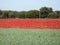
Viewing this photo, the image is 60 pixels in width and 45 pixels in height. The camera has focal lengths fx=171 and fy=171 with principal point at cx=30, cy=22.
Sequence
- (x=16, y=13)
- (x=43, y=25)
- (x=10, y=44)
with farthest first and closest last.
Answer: (x=16, y=13)
(x=43, y=25)
(x=10, y=44)

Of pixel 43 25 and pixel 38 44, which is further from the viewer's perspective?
pixel 43 25

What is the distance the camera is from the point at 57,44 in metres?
8.30

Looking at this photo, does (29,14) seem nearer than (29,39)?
No

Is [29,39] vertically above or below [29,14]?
below

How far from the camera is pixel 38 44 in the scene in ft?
26.7

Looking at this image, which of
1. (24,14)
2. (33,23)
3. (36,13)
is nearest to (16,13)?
(24,14)

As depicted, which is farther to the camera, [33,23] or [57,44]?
[33,23]

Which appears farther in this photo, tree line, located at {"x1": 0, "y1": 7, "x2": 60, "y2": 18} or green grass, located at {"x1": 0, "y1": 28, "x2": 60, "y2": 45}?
tree line, located at {"x1": 0, "y1": 7, "x2": 60, "y2": 18}

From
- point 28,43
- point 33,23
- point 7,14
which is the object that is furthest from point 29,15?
point 28,43

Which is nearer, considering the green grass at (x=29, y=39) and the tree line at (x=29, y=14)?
the green grass at (x=29, y=39)

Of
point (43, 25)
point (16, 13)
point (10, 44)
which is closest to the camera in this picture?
point (10, 44)

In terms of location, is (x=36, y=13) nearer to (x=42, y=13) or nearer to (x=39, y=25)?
(x=42, y=13)

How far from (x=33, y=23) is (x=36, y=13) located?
1705cm

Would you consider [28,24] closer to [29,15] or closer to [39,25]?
[39,25]
